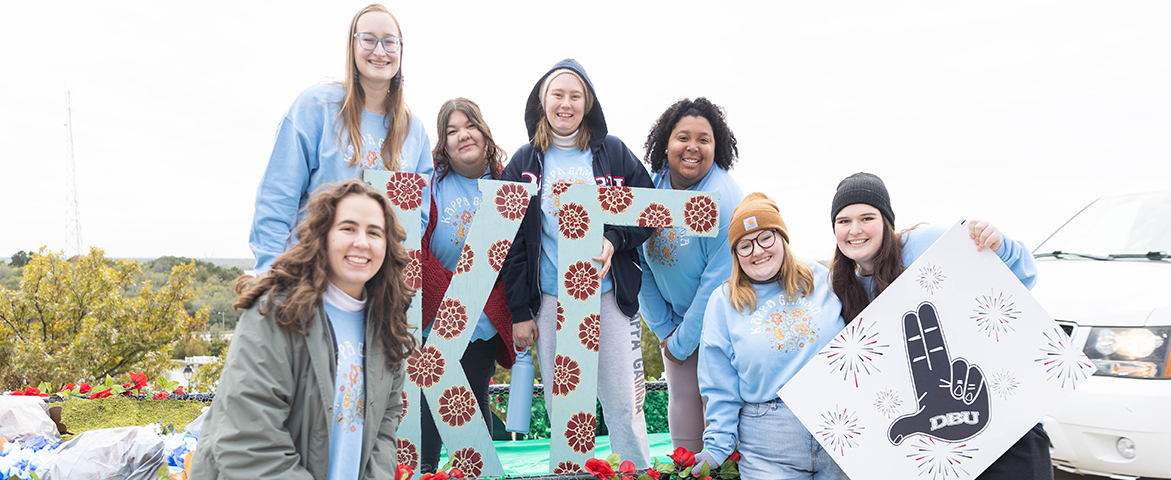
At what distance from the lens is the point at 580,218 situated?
3.21m

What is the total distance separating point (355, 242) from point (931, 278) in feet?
7.67

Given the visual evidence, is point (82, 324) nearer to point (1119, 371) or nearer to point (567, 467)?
point (567, 467)

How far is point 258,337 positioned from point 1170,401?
13.9 ft

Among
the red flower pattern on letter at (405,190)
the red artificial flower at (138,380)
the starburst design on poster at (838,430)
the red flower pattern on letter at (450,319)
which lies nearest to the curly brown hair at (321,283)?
the red flower pattern on letter at (405,190)

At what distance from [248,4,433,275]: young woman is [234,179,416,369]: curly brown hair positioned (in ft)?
2.72

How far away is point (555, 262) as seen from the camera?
334 centimetres

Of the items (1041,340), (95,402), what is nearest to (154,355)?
(95,402)

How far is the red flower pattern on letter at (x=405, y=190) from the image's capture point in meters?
3.01

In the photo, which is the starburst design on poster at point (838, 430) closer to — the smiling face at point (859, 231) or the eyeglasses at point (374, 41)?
the smiling face at point (859, 231)

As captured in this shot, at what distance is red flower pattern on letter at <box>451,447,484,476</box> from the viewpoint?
3.22 m

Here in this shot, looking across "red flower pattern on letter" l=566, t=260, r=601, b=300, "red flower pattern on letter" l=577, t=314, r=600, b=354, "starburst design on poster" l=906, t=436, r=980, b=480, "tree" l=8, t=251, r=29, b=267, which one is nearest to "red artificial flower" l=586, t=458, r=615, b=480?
"red flower pattern on letter" l=577, t=314, r=600, b=354

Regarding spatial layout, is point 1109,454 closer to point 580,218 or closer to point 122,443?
point 580,218

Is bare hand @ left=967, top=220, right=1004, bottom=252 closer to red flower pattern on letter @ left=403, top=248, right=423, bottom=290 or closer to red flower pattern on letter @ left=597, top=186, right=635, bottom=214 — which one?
red flower pattern on letter @ left=597, top=186, right=635, bottom=214

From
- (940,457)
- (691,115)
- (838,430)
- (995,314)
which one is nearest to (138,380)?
(691,115)
